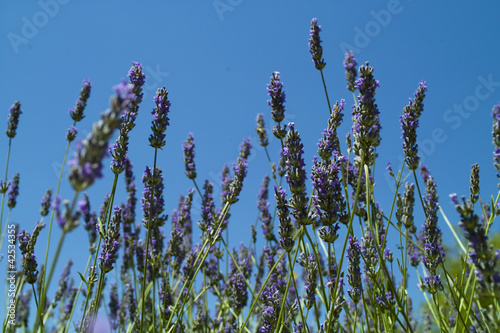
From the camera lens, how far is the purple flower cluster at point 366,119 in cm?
223

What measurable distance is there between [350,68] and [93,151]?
128 inches

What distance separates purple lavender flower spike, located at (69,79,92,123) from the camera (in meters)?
3.35

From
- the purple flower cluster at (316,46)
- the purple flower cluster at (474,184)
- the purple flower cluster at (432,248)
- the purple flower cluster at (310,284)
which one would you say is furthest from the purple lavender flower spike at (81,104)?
the purple flower cluster at (474,184)

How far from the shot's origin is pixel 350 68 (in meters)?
3.75

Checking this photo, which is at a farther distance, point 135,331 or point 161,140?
point 135,331

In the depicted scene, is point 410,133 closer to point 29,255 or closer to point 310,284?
point 310,284

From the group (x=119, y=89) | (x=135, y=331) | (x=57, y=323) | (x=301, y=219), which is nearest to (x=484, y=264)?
(x=301, y=219)

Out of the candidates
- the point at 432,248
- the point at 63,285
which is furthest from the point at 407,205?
the point at 63,285

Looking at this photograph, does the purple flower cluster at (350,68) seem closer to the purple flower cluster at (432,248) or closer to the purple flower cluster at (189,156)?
the purple flower cluster at (432,248)

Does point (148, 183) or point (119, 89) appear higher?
point (148, 183)

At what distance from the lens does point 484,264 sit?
1473mm

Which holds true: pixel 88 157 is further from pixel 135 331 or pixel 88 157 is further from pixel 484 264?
pixel 135 331

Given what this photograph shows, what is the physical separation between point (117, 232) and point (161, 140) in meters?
0.69

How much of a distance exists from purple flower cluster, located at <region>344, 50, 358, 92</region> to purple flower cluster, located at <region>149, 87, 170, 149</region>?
1732 millimetres
